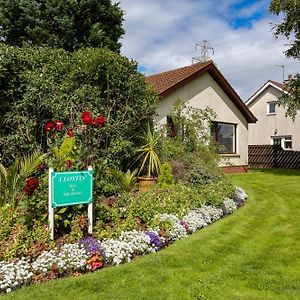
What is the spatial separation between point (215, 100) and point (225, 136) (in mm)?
2110

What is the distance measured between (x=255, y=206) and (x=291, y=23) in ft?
43.9

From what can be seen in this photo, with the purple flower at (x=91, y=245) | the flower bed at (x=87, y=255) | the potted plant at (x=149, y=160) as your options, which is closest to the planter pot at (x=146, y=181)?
the potted plant at (x=149, y=160)

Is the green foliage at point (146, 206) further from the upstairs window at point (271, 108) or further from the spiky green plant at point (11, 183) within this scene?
the upstairs window at point (271, 108)

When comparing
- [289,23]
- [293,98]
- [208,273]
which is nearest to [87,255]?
[208,273]

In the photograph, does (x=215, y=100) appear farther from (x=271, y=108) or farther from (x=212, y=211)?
(x=271, y=108)

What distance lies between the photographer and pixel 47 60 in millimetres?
9352

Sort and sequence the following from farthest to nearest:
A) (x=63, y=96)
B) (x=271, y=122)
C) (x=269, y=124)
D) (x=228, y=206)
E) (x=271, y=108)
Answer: (x=271, y=108)
(x=269, y=124)
(x=271, y=122)
(x=63, y=96)
(x=228, y=206)

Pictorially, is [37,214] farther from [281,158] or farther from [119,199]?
[281,158]

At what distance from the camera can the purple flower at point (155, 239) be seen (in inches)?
224

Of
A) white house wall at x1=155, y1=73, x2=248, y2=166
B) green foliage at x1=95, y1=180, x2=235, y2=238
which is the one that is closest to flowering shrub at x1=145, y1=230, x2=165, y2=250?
green foliage at x1=95, y1=180, x2=235, y2=238

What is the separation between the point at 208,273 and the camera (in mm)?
4781

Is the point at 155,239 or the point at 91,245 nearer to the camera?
the point at 91,245

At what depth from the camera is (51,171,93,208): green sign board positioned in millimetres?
5258

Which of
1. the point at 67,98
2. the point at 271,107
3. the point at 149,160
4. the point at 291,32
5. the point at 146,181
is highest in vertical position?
the point at 291,32
